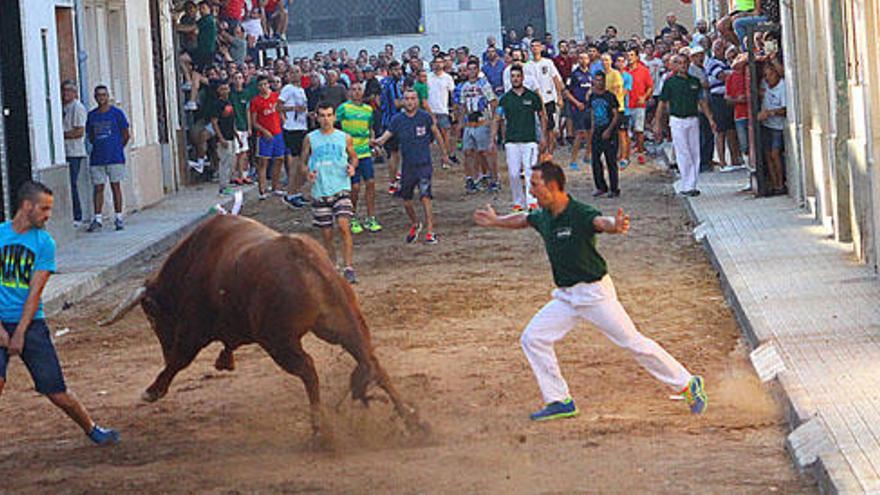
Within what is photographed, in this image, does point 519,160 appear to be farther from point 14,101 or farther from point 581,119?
point 581,119

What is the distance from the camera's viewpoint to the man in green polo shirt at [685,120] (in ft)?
78.7

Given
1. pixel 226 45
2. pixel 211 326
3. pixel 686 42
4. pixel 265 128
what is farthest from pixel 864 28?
pixel 226 45

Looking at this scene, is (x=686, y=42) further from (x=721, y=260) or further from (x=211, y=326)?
(x=211, y=326)

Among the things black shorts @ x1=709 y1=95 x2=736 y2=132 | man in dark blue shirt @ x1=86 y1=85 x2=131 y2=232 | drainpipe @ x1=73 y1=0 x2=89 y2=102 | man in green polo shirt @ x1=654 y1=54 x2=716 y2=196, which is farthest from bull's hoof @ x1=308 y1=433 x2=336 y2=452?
drainpipe @ x1=73 y1=0 x2=89 y2=102

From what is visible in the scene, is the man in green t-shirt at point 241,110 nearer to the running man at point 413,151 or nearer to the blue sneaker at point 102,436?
the running man at point 413,151

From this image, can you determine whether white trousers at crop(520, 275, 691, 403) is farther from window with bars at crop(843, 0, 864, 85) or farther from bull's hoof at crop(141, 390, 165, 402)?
window with bars at crop(843, 0, 864, 85)

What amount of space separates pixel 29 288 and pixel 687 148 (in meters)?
15.1

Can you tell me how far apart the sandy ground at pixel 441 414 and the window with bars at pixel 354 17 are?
3601 cm

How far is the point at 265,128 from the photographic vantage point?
29.1m

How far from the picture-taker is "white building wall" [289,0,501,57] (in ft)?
171

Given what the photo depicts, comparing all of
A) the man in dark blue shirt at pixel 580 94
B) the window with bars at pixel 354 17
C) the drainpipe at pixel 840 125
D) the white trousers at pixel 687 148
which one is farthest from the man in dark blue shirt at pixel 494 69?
the drainpipe at pixel 840 125

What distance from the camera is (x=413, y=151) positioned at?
21375 millimetres

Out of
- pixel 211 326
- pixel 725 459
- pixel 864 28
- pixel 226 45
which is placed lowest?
pixel 725 459

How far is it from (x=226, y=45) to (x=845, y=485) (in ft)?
96.1
